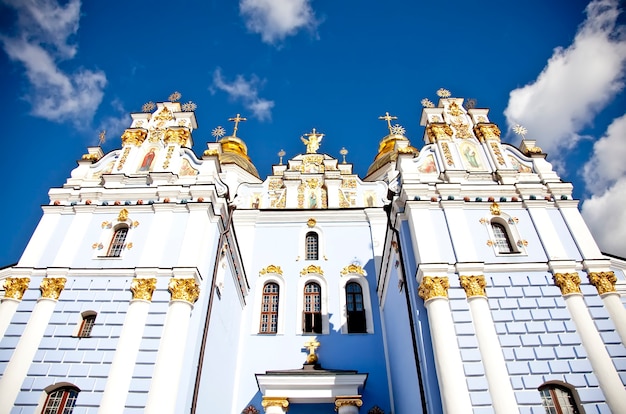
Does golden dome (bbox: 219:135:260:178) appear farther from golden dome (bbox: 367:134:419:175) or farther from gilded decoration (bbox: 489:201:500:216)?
gilded decoration (bbox: 489:201:500:216)

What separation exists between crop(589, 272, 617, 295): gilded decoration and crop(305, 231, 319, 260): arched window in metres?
10.4

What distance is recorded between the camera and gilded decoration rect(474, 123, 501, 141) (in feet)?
53.8

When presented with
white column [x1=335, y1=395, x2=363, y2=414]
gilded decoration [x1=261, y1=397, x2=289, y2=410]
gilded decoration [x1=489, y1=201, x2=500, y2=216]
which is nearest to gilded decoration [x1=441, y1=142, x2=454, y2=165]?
A: gilded decoration [x1=489, y1=201, x2=500, y2=216]

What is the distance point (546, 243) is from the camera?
1277cm

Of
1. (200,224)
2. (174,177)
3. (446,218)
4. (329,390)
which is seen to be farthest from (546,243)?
(174,177)

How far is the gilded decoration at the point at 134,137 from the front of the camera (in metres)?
A: 16.7

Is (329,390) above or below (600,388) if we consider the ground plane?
above

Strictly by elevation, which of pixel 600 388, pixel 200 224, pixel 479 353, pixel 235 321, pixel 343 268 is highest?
pixel 343 268

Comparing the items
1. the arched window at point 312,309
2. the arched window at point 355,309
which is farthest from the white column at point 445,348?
the arched window at point 312,309

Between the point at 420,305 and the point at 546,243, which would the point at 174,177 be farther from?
the point at 546,243

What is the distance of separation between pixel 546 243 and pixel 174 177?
40.0 feet

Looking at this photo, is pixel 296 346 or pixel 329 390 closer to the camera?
pixel 329 390

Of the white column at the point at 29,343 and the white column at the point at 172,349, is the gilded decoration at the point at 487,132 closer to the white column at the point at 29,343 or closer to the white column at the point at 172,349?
the white column at the point at 172,349

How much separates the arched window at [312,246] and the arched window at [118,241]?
8031 mm
